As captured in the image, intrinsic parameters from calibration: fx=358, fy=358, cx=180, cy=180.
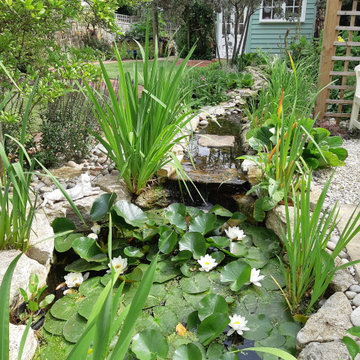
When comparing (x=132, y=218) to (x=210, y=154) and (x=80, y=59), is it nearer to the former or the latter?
(x=80, y=59)

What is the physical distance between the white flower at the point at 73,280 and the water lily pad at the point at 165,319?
42 centimetres

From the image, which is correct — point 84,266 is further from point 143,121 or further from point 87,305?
point 143,121

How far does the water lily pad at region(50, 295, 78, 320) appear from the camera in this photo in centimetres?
159

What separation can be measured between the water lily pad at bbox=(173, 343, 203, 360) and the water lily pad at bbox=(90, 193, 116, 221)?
0.96m

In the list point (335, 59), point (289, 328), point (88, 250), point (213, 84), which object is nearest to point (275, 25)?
point (213, 84)

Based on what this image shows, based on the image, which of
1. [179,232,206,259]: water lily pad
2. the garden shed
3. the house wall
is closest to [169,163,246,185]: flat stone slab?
[179,232,206,259]: water lily pad

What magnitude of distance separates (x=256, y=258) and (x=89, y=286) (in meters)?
0.89

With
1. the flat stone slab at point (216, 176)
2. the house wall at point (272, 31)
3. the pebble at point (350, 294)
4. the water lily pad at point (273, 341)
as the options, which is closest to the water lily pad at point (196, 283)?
the water lily pad at point (273, 341)

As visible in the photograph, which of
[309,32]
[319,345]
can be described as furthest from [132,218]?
[309,32]

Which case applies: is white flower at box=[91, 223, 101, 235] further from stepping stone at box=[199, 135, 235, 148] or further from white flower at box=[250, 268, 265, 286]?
stepping stone at box=[199, 135, 235, 148]

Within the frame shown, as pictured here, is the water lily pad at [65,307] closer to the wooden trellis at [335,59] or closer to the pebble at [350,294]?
the pebble at [350,294]

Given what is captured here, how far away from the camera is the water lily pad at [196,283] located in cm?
173

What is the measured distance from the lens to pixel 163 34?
12812mm

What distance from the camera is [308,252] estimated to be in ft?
4.86
